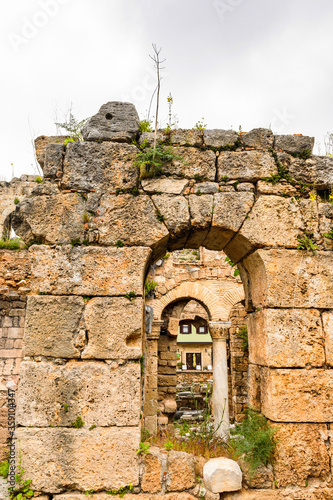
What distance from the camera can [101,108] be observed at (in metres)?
4.06

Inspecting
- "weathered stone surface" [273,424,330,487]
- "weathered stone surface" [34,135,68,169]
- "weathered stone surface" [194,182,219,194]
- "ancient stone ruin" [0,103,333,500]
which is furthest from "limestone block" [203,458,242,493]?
"weathered stone surface" [34,135,68,169]

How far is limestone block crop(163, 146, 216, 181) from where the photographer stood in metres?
3.93

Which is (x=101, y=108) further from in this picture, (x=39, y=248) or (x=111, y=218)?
(x=39, y=248)

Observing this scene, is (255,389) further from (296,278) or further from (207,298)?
(207,298)

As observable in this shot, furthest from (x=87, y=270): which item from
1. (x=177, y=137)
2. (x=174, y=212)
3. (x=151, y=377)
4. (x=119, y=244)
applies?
(x=151, y=377)

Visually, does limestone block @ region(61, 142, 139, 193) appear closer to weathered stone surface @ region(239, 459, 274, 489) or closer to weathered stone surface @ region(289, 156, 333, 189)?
weathered stone surface @ region(289, 156, 333, 189)

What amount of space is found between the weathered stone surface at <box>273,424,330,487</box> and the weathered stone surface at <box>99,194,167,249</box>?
7.06 feet

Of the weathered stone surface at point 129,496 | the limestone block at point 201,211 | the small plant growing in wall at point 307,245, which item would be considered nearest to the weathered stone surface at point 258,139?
the limestone block at point 201,211

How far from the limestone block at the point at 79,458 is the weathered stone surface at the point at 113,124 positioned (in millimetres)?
2905

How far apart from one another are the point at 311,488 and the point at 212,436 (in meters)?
1.09

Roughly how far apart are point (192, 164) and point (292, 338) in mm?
2056

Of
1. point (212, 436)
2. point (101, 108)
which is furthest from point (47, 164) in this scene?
Answer: point (212, 436)

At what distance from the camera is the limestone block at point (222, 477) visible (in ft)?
10.6

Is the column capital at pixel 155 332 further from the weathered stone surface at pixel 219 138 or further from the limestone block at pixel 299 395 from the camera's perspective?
the weathered stone surface at pixel 219 138
